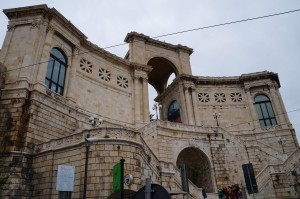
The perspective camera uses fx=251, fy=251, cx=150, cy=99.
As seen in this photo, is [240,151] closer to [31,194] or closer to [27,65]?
[31,194]

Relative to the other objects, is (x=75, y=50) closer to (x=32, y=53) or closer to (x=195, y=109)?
(x=32, y=53)

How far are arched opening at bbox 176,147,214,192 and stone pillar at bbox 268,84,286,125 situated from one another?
14.2 meters

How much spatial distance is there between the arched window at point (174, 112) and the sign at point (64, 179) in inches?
977

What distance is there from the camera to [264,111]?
1310 inches

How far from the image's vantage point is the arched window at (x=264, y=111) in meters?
32.5

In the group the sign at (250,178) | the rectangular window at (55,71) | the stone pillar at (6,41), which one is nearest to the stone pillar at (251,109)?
the sign at (250,178)

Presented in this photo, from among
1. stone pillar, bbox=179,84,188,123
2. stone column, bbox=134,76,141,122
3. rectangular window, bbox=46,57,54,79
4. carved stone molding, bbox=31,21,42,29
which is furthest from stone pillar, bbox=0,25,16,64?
stone pillar, bbox=179,84,188,123

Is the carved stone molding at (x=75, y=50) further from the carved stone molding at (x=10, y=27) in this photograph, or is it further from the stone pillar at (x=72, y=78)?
the carved stone molding at (x=10, y=27)

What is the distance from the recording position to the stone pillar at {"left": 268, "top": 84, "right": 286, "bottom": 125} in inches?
1244

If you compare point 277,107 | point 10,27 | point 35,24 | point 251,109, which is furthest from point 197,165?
point 10,27

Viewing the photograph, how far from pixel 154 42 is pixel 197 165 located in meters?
18.7

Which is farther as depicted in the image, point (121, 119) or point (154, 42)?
point (154, 42)

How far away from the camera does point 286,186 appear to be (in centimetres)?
1902

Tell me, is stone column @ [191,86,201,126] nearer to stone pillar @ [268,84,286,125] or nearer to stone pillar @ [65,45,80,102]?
stone pillar @ [268,84,286,125]
